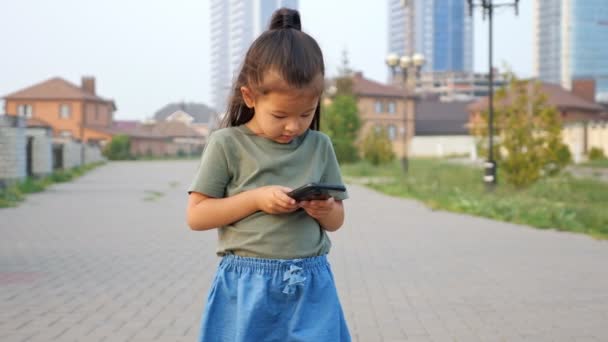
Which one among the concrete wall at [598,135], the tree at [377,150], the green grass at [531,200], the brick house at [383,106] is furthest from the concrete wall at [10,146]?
the brick house at [383,106]

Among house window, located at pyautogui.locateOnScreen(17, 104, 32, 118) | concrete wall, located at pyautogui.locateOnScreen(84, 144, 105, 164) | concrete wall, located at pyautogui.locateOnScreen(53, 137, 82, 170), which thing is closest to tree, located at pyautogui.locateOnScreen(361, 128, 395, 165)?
concrete wall, located at pyautogui.locateOnScreen(53, 137, 82, 170)

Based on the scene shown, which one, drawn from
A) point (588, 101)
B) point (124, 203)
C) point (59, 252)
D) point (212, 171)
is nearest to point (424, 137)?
point (588, 101)

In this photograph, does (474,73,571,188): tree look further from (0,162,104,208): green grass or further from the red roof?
the red roof

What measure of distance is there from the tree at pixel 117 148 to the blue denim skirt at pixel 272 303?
70.3m

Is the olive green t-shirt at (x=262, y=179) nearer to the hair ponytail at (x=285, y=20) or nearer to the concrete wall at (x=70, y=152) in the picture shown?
the hair ponytail at (x=285, y=20)

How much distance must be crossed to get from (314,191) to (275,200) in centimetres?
13

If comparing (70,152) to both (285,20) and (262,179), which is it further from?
(262,179)

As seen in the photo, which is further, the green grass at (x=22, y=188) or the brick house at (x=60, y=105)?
the brick house at (x=60, y=105)

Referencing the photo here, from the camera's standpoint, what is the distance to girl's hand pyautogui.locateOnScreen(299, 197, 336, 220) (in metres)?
2.38

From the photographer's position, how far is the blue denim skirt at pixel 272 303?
2.49m

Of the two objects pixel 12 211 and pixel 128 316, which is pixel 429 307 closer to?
pixel 128 316

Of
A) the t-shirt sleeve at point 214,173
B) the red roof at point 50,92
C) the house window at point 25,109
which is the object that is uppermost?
the red roof at point 50,92

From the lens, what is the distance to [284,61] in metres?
2.46

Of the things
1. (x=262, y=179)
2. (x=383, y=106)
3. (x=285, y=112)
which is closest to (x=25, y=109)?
(x=383, y=106)
